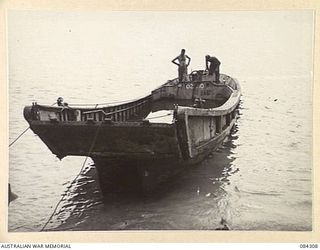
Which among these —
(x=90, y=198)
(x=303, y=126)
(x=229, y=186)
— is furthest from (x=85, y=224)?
(x=303, y=126)

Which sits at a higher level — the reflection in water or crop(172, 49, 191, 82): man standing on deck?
crop(172, 49, 191, 82): man standing on deck

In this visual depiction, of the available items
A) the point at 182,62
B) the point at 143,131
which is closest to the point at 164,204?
the point at 143,131

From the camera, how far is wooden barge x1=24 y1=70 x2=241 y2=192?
1452 millimetres

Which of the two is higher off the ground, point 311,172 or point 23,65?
point 23,65

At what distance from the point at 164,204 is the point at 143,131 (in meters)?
0.20

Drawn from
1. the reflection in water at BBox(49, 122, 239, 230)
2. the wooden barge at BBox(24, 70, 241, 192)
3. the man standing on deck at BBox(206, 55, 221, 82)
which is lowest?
the reflection in water at BBox(49, 122, 239, 230)

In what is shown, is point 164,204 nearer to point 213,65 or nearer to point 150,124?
point 150,124

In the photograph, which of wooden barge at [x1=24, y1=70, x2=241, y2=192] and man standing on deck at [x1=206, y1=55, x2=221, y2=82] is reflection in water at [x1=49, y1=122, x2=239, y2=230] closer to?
wooden barge at [x1=24, y1=70, x2=241, y2=192]

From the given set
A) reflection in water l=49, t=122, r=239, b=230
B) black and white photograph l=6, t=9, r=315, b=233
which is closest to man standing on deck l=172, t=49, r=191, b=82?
black and white photograph l=6, t=9, r=315, b=233

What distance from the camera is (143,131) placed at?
1452 mm

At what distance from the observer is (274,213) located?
1417 mm

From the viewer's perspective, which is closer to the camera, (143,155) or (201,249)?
(201,249)

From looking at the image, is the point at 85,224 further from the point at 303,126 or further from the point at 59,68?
the point at 303,126

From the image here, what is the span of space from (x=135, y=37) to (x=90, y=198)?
458 mm
